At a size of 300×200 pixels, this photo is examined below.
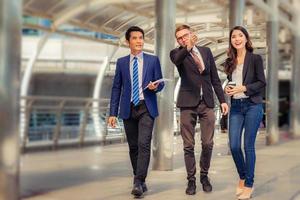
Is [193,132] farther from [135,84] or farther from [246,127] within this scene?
[135,84]

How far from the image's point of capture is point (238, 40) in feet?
17.1

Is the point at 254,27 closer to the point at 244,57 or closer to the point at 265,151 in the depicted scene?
the point at 265,151

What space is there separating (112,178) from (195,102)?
150 cm

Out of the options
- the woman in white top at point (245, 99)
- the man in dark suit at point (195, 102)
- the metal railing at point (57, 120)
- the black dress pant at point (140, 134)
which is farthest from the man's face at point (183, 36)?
the metal railing at point (57, 120)

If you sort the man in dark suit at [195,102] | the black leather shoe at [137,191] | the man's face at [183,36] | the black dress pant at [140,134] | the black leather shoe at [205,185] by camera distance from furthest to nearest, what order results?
the black leather shoe at [205,185] < the man in dark suit at [195,102] < the man's face at [183,36] < the black dress pant at [140,134] < the black leather shoe at [137,191]

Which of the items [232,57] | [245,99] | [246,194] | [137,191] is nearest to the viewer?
[137,191]

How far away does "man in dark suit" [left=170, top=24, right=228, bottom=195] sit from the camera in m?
5.30

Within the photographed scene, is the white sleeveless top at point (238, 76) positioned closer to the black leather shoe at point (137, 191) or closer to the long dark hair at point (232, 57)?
the long dark hair at point (232, 57)

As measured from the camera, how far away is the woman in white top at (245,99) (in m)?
5.12

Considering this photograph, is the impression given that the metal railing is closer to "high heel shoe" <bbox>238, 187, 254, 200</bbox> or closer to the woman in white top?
the woman in white top

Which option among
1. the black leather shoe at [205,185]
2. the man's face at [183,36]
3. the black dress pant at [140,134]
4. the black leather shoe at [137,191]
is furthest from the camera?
the black leather shoe at [205,185]

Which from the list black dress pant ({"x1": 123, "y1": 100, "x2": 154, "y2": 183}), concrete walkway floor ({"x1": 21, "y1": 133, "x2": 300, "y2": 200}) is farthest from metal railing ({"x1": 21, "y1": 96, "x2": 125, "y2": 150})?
black dress pant ({"x1": 123, "y1": 100, "x2": 154, "y2": 183})

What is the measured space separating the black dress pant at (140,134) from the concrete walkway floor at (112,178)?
26 centimetres

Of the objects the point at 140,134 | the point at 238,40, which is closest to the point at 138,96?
the point at 140,134
